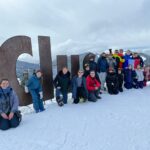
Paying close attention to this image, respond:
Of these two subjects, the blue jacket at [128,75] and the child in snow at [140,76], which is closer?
the blue jacket at [128,75]

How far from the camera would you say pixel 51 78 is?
9906 mm

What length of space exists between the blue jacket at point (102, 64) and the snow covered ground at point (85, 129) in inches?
93.5

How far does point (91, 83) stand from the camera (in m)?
9.71

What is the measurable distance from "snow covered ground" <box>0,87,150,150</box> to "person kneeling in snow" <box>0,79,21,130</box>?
21 centimetres

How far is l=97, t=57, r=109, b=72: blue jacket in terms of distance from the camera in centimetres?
1112

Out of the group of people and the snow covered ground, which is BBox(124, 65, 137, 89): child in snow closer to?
the group of people

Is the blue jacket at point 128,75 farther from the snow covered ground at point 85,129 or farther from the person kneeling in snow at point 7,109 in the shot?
the person kneeling in snow at point 7,109

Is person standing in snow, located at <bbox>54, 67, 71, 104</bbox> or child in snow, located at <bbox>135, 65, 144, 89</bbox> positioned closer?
person standing in snow, located at <bbox>54, 67, 71, 104</bbox>

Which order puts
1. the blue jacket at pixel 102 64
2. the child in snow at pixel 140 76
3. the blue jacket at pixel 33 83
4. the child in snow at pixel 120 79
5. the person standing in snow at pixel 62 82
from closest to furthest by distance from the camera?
1. the blue jacket at pixel 33 83
2. the person standing in snow at pixel 62 82
3. the blue jacket at pixel 102 64
4. the child in snow at pixel 120 79
5. the child in snow at pixel 140 76

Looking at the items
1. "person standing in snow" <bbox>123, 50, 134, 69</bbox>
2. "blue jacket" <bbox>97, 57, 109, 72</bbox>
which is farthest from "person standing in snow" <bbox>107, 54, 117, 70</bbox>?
"person standing in snow" <bbox>123, 50, 134, 69</bbox>

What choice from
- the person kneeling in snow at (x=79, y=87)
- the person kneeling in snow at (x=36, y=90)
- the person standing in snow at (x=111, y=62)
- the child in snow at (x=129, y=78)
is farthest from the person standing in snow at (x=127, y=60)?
the person kneeling in snow at (x=36, y=90)

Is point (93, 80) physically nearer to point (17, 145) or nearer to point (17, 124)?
point (17, 124)

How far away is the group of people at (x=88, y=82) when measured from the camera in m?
6.81

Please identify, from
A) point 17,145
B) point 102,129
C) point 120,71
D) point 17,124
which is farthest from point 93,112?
point 120,71
